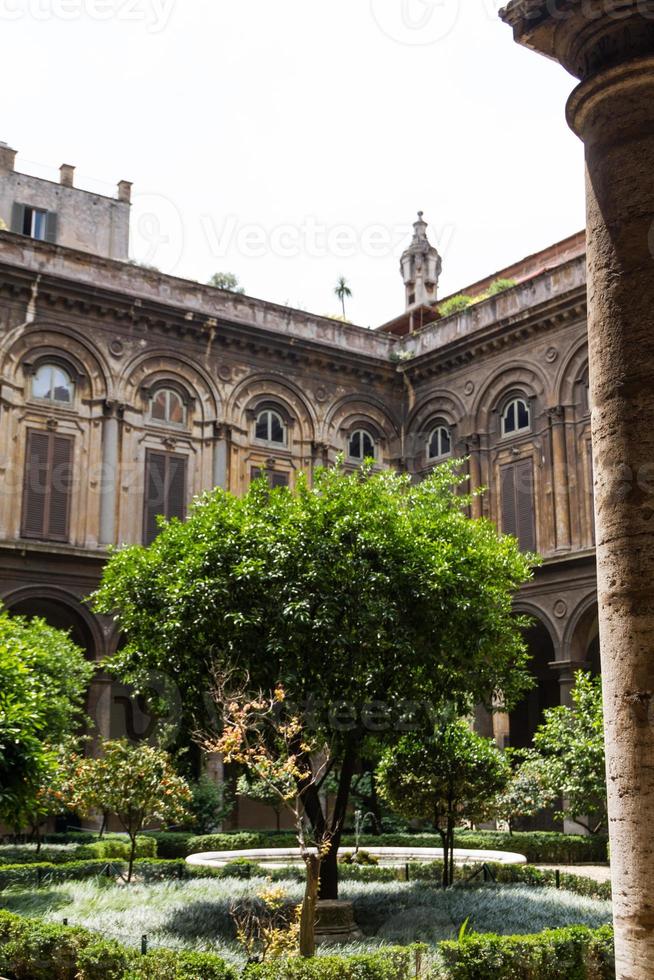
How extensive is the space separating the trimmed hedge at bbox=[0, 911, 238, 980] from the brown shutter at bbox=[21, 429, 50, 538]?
15.5 metres

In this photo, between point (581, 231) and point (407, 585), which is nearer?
point (407, 585)

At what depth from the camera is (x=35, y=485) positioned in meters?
25.4

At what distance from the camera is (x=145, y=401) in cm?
2741

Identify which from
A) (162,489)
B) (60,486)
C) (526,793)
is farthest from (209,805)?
(60,486)

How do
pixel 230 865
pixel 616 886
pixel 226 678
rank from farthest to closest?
pixel 230 865, pixel 226 678, pixel 616 886

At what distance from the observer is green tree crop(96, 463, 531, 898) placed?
12.8 m

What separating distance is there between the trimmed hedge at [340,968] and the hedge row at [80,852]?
9.62 m

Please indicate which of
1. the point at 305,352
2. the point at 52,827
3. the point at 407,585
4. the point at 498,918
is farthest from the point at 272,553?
the point at 305,352

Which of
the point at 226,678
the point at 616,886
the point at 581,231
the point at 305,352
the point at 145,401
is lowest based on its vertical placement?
the point at 616,886

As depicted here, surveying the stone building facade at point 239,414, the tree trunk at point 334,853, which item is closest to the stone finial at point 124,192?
the stone building facade at point 239,414

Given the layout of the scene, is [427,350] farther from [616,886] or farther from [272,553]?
[616,886]

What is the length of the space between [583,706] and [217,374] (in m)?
12.9

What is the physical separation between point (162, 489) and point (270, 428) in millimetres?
3568

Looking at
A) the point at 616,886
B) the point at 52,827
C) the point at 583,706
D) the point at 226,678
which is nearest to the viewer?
the point at 616,886
